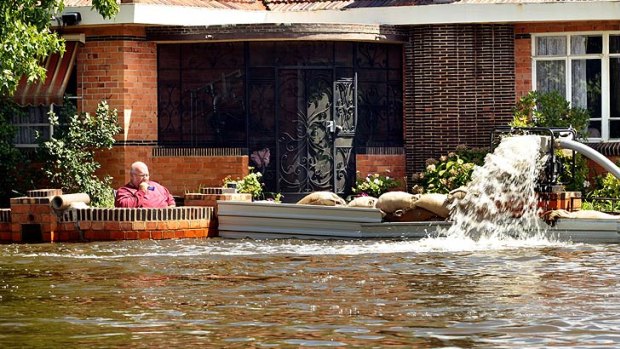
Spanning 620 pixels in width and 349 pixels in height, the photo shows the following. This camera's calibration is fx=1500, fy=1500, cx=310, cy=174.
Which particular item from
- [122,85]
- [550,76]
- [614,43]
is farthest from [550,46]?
[122,85]

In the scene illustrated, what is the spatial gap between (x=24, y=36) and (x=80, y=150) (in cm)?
571

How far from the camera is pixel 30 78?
22.7 m

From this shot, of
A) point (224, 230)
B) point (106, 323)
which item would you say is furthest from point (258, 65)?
point (106, 323)

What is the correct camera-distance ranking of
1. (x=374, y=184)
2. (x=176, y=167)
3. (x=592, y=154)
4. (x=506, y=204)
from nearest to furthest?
(x=506, y=204)
(x=592, y=154)
(x=374, y=184)
(x=176, y=167)

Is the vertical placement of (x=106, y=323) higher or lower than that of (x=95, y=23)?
lower

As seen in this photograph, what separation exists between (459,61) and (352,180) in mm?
3053

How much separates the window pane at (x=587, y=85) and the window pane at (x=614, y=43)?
33 centimetres

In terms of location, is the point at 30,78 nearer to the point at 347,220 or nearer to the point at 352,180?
the point at 347,220

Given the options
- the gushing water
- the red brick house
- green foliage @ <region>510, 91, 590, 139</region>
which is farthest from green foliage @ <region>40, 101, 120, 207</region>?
green foliage @ <region>510, 91, 590, 139</region>

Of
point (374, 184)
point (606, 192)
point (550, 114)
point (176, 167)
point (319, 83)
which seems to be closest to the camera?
point (606, 192)

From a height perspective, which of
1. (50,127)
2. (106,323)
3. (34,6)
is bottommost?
(106,323)

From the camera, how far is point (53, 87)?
2839 cm

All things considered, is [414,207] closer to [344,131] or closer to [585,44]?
[344,131]

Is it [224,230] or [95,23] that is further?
[95,23]
